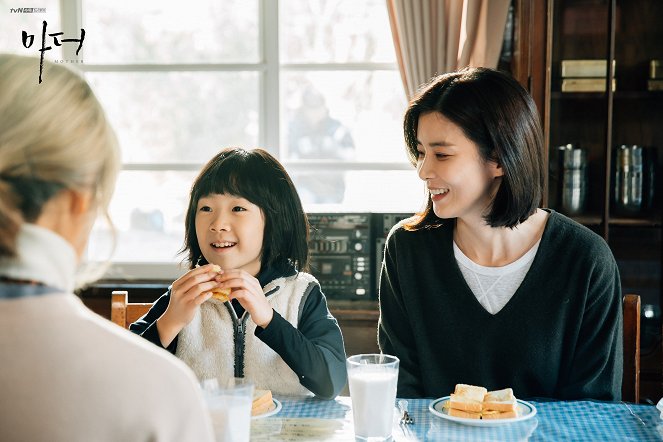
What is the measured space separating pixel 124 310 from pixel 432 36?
6.52 ft

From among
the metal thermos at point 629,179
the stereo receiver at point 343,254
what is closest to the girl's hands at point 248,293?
the stereo receiver at point 343,254

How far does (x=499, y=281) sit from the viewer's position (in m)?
1.74

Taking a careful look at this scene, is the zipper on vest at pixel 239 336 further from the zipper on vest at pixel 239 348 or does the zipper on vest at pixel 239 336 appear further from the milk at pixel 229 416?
the milk at pixel 229 416

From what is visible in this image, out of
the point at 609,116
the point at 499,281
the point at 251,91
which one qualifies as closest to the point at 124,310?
the point at 499,281

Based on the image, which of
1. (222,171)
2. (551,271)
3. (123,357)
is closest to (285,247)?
(222,171)

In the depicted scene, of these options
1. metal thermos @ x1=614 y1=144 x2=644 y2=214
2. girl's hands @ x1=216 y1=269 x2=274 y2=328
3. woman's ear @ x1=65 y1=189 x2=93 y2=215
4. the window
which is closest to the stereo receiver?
the window

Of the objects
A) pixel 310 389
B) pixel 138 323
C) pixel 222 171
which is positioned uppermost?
pixel 222 171

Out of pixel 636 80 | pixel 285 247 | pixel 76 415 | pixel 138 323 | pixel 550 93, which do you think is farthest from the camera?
pixel 636 80

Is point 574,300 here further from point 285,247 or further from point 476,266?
point 285,247

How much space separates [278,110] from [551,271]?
2.00 meters

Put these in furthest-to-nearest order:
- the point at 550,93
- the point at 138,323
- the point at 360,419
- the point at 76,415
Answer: the point at 550,93, the point at 138,323, the point at 360,419, the point at 76,415

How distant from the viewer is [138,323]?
163cm

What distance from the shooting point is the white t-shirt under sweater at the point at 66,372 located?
562mm

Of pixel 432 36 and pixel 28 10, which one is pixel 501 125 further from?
pixel 28 10
